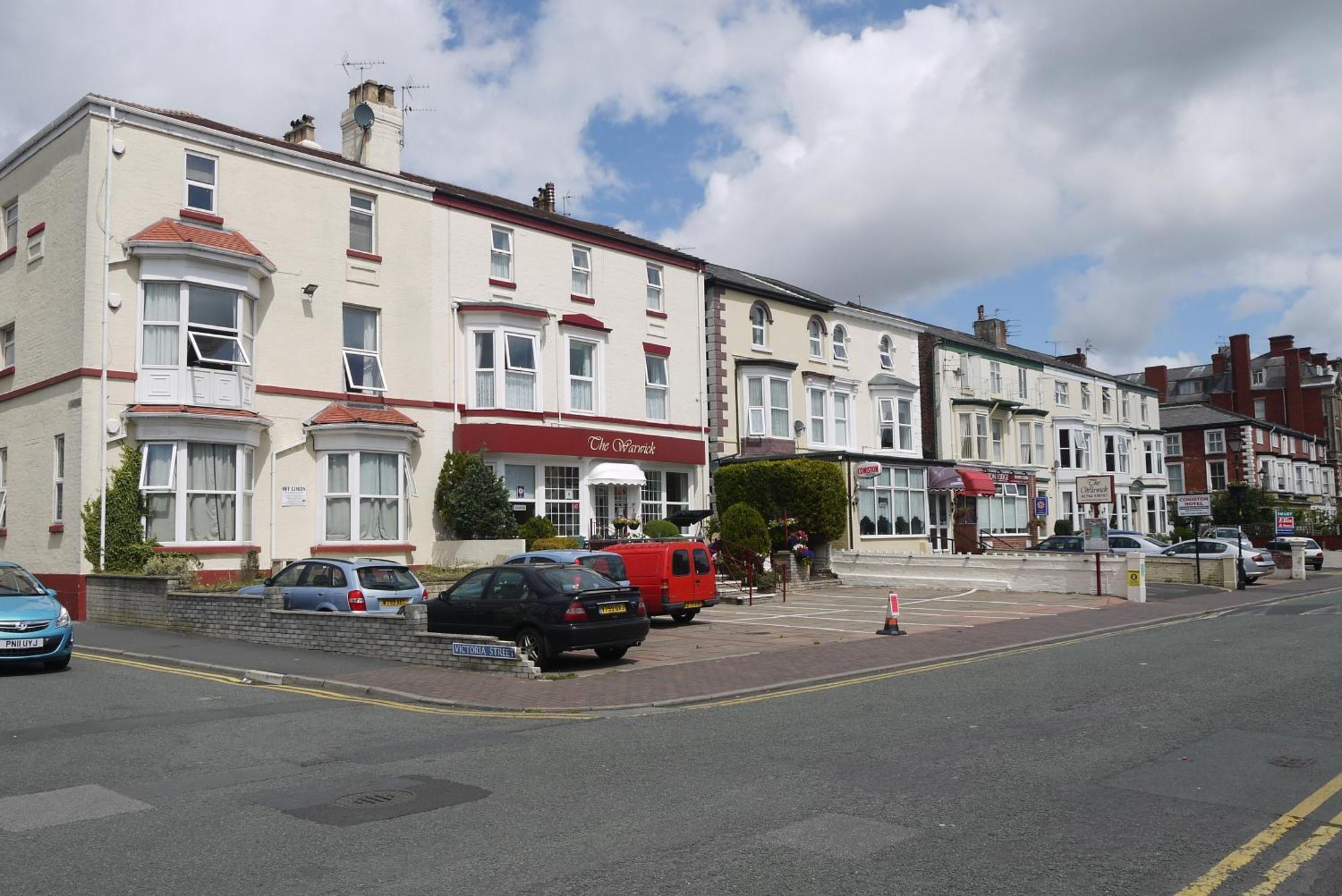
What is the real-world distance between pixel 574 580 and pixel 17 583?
8016 millimetres

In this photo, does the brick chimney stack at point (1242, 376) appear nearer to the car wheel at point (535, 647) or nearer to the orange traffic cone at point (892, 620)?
the orange traffic cone at point (892, 620)

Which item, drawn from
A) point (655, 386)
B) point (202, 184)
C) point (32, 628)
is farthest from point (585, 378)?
point (32, 628)

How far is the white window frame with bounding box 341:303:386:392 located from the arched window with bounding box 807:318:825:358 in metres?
17.5

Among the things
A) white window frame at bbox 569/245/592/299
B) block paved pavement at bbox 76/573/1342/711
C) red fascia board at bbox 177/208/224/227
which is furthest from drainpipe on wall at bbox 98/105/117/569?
white window frame at bbox 569/245/592/299

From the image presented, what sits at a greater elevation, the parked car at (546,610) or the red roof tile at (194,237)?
the red roof tile at (194,237)

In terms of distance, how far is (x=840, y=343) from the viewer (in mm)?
39844

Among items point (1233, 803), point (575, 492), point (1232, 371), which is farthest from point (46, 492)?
point (1232, 371)

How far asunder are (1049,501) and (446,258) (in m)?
35.2

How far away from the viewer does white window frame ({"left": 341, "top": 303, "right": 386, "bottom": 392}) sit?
25408 mm

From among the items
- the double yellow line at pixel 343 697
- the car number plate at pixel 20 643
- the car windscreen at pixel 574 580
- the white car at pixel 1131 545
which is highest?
the car windscreen at pixel 574 580

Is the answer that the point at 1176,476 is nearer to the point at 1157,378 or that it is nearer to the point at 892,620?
the point at 1157,378

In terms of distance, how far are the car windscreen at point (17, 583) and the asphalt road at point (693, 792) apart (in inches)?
106

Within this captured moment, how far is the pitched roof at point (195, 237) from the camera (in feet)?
70.8

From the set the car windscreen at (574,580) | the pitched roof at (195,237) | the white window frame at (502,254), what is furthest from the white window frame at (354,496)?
the car windscreen at (574,580)
